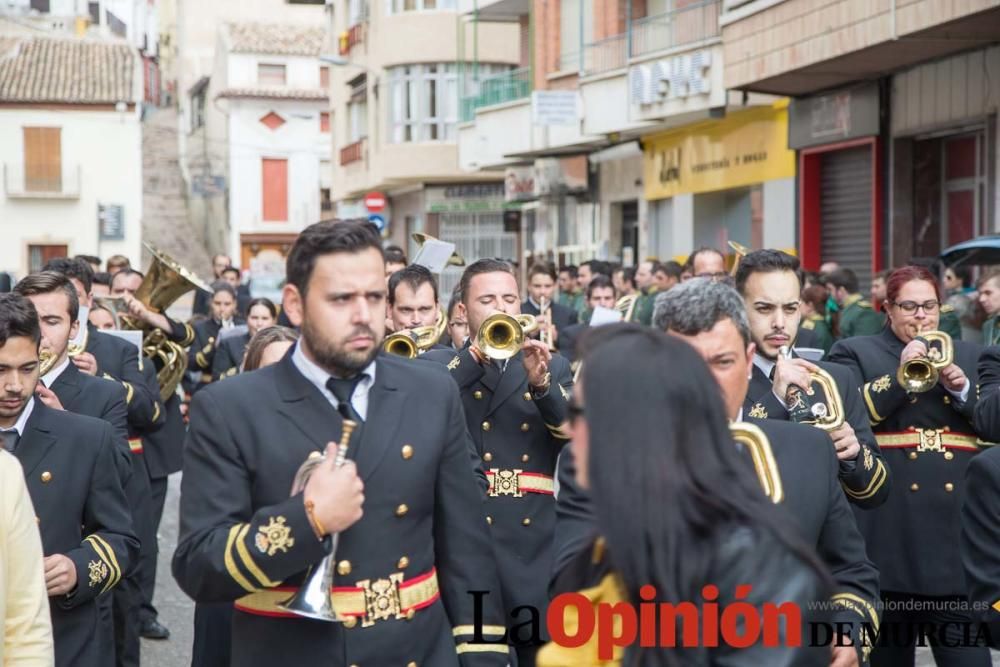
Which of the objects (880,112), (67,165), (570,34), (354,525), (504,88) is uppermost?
(570,34)

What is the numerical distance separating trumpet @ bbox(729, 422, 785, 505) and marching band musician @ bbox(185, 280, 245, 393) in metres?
10.8

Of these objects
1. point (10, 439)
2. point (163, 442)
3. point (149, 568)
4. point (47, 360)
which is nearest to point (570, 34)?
point (163, 442)

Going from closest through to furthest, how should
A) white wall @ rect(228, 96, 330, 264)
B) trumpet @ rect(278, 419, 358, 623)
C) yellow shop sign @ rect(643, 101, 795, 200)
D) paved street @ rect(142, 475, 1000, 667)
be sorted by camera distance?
1. trumpet @ rect(278, 419, 358, 623)
2. paved street @ rect(142, 475, 1000, 667)
3. yellow shop sign @ rect(643, 101, 795, 200)
4. white wall @ rect(228, 96, 330, 264)

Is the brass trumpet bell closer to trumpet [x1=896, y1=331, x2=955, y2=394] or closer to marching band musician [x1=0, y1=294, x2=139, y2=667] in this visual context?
trumpet [x1=896, y1=331, x2=955, y2=394]

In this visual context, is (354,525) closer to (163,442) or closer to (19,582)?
(19,582)

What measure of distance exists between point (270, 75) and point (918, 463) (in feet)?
186

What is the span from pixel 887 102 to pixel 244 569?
633 inches

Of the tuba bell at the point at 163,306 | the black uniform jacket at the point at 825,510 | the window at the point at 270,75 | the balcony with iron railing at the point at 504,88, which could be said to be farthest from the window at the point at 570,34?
the window at the point at 270,75

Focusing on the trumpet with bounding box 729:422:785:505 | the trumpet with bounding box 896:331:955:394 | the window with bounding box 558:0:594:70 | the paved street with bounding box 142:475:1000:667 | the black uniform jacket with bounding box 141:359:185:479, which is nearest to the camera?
the trumpet with bounding box 729:422:785:505

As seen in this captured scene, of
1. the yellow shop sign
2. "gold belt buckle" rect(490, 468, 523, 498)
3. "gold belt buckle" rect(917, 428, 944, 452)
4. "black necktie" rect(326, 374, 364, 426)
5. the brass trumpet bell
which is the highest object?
the yellow shop sign

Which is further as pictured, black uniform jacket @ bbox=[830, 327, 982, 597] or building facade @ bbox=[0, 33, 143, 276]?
building facade @ bbox=[0, 33, 143, 276]

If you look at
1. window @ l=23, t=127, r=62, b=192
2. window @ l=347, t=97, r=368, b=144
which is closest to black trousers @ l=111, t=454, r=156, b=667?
window @ l=347, t=97, r=368, b=144

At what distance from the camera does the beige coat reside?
4043mm

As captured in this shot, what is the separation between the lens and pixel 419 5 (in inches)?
1698
